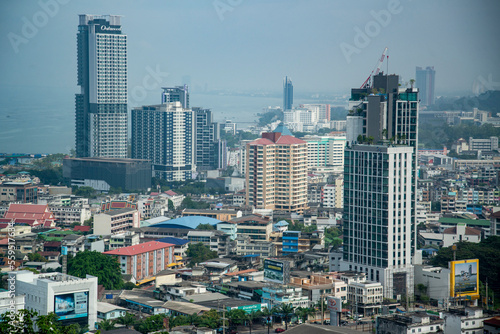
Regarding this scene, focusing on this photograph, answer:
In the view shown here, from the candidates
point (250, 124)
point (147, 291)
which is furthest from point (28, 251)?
point (250, 124)

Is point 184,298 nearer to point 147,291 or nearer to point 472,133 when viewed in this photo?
point 147,291

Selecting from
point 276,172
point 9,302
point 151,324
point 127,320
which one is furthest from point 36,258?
point 276,172

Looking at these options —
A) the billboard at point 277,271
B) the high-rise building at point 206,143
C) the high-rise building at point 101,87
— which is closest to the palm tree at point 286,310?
the billboard at point 277,271

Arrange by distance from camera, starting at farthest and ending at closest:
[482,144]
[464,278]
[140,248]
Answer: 1. [482,144]
2. [140,248]
3. [464,278]

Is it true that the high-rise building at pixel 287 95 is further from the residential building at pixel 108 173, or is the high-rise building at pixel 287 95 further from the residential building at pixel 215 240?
the residential building at pixel 215 240

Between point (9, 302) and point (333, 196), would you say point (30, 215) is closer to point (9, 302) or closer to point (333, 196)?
point (333, 196)

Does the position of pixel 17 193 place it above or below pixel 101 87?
below
